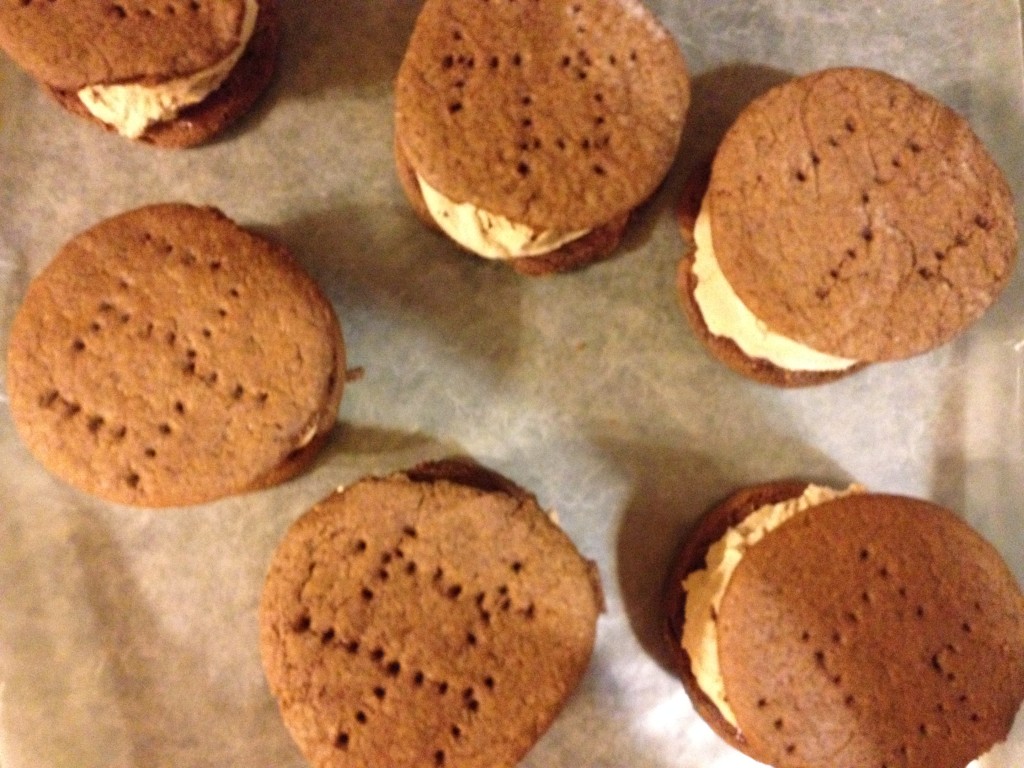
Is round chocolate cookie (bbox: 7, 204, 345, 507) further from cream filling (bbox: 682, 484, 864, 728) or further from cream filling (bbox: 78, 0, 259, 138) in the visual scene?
cream filling (bbox: 682, 484, 864, 728)

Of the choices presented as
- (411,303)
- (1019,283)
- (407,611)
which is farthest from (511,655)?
(1019,283)

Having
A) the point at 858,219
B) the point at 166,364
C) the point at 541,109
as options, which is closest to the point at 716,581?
the point at 858,219

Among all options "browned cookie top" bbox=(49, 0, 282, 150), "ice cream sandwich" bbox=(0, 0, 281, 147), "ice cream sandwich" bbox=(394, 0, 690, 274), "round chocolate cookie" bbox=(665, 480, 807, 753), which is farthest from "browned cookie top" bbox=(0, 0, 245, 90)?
"round chocolate cookie" bbox=(665, 480, 807, 753)

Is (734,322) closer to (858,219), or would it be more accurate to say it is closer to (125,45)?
(858,219)

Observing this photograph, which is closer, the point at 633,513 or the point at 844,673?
the point at 844,673

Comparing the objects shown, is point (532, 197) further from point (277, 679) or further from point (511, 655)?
point (277, 679)

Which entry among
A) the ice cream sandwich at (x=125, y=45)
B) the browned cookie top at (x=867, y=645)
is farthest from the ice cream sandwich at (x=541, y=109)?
the browned cookie top at (x=867, y=645)

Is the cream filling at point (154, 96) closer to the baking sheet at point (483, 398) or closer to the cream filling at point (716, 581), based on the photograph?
the baking sheet at point (483, 398)
